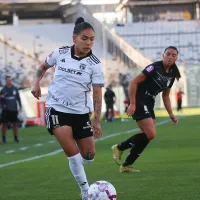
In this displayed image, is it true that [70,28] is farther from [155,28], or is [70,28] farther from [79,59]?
[79,59]

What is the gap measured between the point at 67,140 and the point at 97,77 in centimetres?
80

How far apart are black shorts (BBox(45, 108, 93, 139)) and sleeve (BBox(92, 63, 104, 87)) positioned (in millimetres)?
426

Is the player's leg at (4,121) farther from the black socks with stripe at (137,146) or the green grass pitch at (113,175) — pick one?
the black socks with stripe at (137,146)

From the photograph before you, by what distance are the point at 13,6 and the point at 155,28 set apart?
13410mm

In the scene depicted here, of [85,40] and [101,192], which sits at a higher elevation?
[85,40]

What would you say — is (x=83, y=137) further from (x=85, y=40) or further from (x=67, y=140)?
(x=85, y=40)

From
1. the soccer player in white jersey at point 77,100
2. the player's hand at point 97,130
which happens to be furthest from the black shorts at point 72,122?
the player's hand at point 97,130

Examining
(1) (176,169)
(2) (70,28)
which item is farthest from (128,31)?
(1) (176,169)

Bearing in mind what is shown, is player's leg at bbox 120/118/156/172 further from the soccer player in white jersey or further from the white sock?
the white sock

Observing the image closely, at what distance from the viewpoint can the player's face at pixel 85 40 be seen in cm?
870

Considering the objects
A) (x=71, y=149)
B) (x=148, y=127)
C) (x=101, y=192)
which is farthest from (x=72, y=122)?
(x=148, y=127)

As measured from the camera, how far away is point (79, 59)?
8.86 meters

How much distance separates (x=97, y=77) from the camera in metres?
8.80

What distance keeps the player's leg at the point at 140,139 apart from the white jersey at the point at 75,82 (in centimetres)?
361
